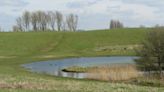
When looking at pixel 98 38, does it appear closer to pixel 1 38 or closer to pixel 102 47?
pixel 102 47

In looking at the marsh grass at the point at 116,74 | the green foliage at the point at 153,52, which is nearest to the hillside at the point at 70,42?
the green foliage at the point at 153,52

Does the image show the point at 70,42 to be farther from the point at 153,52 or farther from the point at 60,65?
the point at 153,52

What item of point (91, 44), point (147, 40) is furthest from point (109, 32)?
point (147, 40)

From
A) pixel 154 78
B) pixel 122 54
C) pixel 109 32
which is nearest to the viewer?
pixel 154 78

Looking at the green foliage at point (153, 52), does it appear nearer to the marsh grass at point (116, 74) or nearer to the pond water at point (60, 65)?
the marsh grass at point (116, 74)

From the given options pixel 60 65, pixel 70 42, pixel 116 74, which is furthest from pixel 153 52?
pixel 70 42

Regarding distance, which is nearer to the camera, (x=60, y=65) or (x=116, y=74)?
(x=116, y=74)

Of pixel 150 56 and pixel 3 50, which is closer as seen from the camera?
pixel 150 56

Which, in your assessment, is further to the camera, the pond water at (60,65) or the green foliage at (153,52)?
the pond water at (60,65)

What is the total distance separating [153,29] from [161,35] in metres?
1.23

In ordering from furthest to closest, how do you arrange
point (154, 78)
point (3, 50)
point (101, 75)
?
point (3, 50) → point (101, 75) → point (154, 78)

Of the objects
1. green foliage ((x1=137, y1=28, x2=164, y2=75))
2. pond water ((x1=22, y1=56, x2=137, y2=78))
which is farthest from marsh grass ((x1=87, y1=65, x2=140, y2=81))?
pond water ((x1=22, y1=56, x2=137, y2=78))

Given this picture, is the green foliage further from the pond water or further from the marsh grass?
the pond water

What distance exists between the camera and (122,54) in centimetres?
9481
